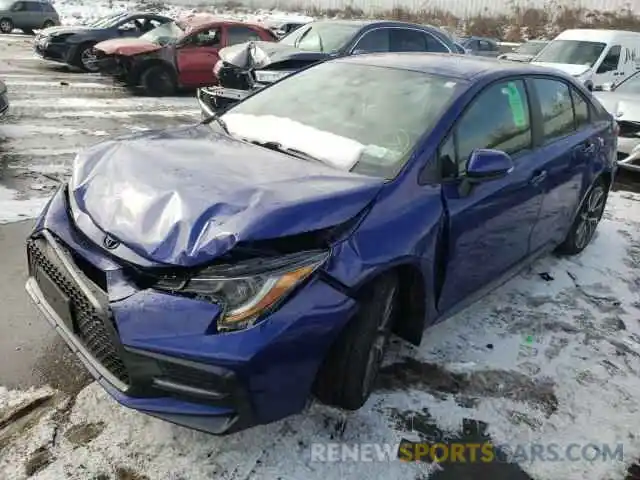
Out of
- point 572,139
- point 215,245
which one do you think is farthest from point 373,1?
point 215,245

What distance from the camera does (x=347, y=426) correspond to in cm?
279

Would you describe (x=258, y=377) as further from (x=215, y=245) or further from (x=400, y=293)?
(x=400, y=293)

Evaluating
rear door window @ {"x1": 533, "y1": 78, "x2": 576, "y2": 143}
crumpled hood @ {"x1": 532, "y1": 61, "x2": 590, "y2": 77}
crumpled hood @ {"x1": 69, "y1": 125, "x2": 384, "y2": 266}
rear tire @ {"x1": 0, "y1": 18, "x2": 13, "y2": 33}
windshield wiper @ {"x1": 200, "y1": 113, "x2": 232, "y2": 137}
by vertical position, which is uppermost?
crumpled hood @ {"x1": 69, "y1": 125, "x2": 384, "y2": 266}

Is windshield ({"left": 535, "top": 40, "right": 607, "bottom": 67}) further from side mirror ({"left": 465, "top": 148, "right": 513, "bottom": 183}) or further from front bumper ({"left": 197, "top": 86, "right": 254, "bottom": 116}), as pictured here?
side mirror ({"left": 465, "top": 148, "right": 513, "bottom": 183})

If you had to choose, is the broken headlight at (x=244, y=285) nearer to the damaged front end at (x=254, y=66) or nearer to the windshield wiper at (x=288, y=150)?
the windshield wiper at (x=288, y=150)

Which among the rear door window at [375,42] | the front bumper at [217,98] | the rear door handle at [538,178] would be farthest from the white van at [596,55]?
the rear door handle at [538,178]

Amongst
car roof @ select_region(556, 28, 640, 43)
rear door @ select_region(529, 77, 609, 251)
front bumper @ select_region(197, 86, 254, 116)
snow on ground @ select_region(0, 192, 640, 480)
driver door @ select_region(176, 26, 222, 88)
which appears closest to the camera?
snow on ground @ select_region(0, 192, 640, 480)

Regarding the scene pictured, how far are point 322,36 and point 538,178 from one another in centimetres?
667

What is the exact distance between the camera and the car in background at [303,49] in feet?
26.9

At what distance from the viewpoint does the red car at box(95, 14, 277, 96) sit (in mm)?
11648

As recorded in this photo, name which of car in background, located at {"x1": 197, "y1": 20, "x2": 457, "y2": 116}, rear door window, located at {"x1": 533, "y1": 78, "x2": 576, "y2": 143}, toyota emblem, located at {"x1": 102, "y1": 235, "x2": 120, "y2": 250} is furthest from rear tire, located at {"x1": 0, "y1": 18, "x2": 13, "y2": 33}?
toyota emblem, located at {"x1": 102, "y1": 235, "x2": 120, "y2": 250}

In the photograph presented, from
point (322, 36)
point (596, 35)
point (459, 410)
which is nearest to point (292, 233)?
point (459, 410)

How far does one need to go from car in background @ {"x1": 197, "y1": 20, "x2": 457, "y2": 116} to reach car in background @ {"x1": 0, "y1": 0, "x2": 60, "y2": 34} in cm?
1700

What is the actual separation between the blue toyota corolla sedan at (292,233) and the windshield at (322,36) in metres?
5.76
